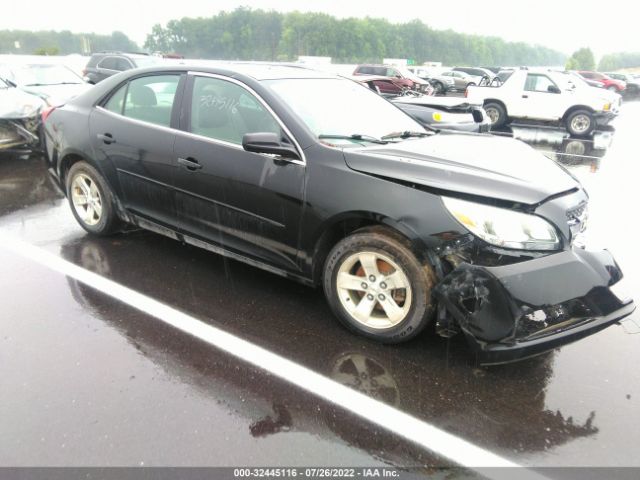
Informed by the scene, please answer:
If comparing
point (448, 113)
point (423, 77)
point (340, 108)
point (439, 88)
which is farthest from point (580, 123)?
point (423, 77)

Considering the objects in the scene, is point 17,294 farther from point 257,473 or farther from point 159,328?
point 257,473

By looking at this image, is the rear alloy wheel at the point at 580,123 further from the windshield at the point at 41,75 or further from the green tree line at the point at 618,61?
the green tree line at the point at 618,61

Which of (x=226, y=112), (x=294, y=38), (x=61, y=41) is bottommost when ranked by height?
(x=226, y=112)

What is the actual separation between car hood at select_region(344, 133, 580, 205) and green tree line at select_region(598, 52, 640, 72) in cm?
12288

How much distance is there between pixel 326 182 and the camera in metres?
3.18

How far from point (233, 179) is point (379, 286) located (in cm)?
130

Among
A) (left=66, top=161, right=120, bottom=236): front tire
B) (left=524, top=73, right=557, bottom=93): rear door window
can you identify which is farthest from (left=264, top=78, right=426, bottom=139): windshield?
(left=524, top=73, right=557, bottom=93): rear door window

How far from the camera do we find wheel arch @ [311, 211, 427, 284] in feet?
9.58

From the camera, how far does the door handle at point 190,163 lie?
12.4 feet

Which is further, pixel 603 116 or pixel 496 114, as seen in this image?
pixel 496 114

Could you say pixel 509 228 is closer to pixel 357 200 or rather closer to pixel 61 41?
pixel 357 200

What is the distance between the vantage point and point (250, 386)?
2.83m

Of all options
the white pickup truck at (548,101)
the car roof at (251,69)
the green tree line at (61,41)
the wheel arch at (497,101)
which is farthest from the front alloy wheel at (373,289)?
the green tree line at (61,41)

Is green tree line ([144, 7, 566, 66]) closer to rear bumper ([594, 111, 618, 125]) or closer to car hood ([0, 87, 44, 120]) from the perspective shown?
rear bumper ([594, 111, 618, 125])
